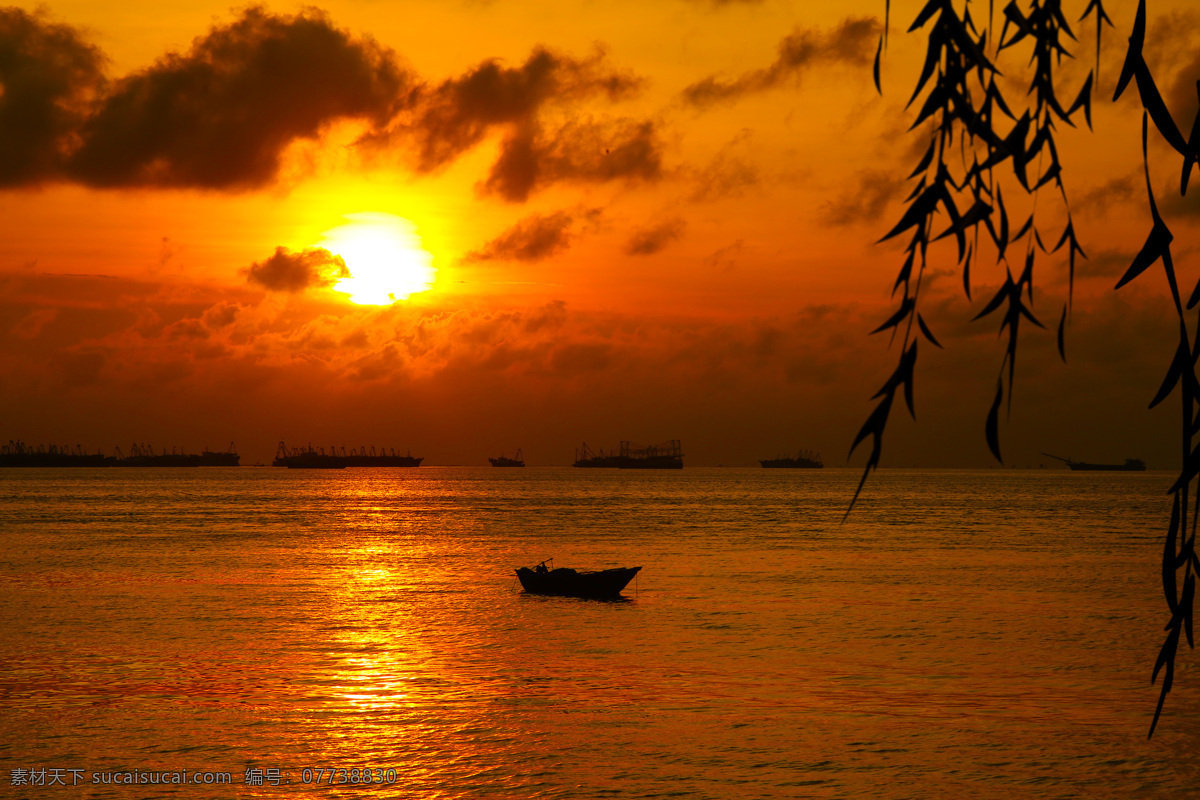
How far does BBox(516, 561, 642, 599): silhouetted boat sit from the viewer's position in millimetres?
59875

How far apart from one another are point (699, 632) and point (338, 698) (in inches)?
769

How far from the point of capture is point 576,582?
61.5 m

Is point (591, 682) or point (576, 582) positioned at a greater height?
point (576, 582)

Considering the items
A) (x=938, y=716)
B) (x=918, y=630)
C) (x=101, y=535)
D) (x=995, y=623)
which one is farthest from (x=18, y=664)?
(x=101, y=535)

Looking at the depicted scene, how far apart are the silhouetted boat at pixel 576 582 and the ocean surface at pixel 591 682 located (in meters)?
0.82

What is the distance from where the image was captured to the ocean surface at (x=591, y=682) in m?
28.0

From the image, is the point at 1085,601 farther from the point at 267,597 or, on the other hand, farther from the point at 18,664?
the point at 18,664

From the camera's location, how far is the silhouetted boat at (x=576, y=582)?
59.9m

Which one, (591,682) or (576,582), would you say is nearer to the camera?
(591,682)

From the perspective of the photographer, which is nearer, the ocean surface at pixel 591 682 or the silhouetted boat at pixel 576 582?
the ocean surface at pixel 591 682

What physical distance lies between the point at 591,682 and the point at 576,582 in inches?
891

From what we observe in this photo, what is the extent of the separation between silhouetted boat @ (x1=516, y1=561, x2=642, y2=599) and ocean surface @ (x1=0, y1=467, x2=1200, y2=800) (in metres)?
0.82

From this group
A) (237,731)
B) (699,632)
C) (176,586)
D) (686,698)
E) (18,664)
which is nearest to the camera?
(237,731)

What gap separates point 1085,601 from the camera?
64.4 metres
